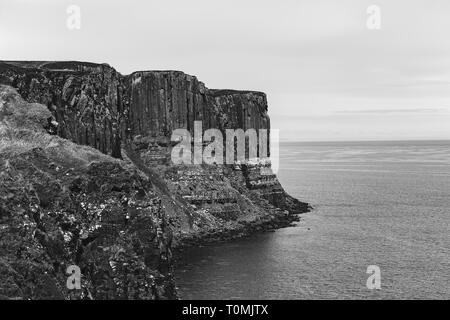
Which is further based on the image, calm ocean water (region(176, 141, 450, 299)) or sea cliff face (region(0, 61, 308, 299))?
calm ocean water (region(176, 141, 450, 299))

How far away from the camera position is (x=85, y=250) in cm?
5250

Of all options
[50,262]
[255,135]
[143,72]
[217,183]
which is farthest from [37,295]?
[255,135]

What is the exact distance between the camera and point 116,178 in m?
56.9

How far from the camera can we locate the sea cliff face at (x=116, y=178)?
169ft

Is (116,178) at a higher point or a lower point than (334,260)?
higher

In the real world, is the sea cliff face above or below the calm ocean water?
above

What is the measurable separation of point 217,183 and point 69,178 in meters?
75.0

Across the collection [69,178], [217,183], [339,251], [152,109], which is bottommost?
[339,251]

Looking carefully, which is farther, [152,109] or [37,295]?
[152,109]

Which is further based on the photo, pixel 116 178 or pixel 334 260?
pixel 334 260

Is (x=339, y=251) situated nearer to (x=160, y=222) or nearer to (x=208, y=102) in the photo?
(x=160, y=222)

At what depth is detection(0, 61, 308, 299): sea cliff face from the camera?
2031 inches
